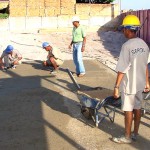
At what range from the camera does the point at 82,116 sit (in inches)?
235

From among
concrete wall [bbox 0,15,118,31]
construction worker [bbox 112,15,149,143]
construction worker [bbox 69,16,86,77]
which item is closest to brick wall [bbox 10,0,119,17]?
concrete wall [bbox 0,15,118,31]

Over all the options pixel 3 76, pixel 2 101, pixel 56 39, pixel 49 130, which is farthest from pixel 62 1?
pixel 49 130

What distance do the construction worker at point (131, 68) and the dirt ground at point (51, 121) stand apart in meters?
0.65

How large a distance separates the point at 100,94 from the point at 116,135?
1.15m

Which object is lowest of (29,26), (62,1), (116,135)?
(116,135)

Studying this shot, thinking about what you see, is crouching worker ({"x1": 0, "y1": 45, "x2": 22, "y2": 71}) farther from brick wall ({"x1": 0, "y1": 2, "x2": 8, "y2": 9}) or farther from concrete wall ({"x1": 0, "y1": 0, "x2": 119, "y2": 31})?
brick wall ({"x1": 0, "y1": 2, "x2": 8, "y2": 9})

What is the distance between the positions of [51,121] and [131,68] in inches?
80.3

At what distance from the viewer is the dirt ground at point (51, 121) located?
4750 millimetres

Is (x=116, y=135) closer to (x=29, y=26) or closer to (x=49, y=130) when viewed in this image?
(x=49, y=130)

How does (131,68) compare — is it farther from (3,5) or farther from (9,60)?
(3,5)


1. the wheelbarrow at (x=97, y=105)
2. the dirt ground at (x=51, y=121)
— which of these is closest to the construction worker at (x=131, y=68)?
the dirt ground at (x=51, y=121)

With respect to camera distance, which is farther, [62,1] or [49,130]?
[62,1]

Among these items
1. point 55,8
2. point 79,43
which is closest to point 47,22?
point 55,8

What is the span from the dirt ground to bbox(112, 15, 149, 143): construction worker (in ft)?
2.14
